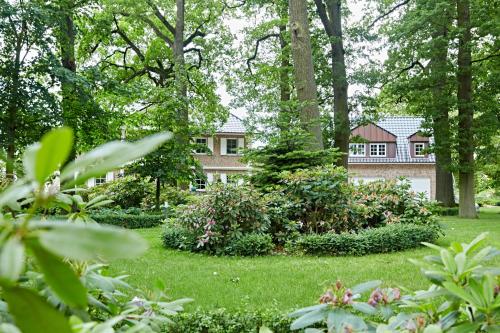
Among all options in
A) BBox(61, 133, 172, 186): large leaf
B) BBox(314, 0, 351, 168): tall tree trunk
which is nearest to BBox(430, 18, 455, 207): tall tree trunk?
BBox(314, 0, 351, 168): tall tree trunk

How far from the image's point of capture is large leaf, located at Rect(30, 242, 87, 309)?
0.47 metres

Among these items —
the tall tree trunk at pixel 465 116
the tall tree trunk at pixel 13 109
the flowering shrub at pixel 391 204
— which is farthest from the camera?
the tall tree trunk at pixel 465 116

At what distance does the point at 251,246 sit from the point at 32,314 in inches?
277

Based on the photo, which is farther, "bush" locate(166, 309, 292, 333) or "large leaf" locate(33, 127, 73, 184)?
"bush" locate(166, 309, 292, 333)

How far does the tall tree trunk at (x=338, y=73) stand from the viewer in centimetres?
1769

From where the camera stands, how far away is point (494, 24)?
47.9 ft

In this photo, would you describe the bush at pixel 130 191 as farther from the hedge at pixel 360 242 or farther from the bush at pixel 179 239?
the hedge at pixel 360 242

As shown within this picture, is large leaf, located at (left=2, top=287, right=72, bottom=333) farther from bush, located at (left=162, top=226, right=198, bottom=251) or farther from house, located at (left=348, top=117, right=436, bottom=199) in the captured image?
house, located at (left=348, top=117, right=436, bottom=199)

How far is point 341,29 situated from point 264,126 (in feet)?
24.6

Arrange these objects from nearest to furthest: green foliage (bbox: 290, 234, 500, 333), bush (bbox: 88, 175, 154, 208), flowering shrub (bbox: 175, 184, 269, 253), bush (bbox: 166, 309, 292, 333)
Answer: green foliage (bbox: 290, 234, 500, 333) < bush (bbox: 166, 309, 292, 333) < flowering shrub (bbox: 175, 184, 269, 253) < bush (bbox: 88, 175, 154, 208)

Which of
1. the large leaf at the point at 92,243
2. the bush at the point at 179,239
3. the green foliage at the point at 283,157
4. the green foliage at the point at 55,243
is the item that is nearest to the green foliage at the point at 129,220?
the green foliage at the point at 283,157

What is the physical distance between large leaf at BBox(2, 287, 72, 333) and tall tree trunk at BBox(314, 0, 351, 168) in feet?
56.1

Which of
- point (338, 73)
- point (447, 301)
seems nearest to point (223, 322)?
point (447, 301)

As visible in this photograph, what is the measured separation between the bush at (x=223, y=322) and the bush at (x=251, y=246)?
3923 mm
